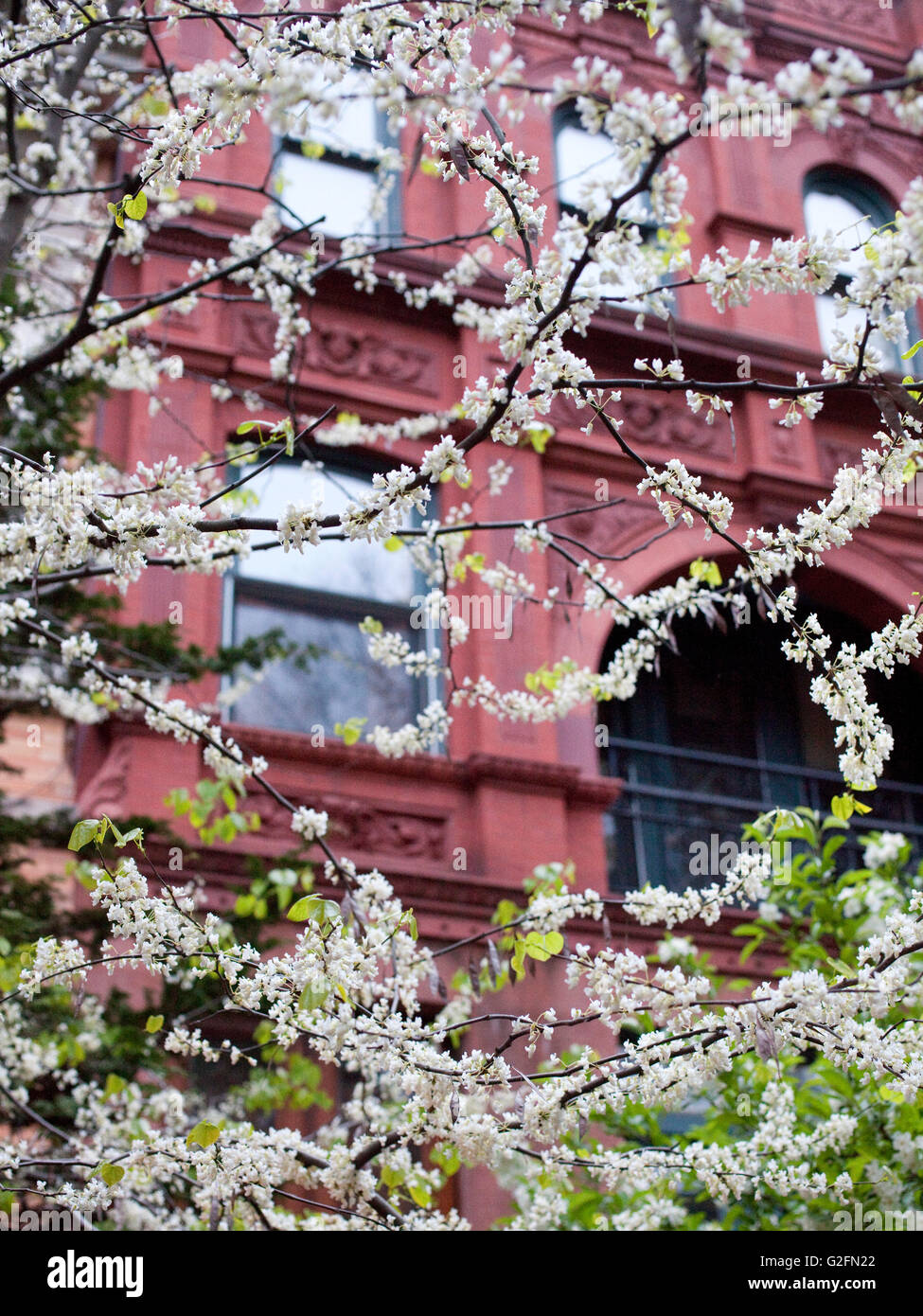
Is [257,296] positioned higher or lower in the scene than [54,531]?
higher

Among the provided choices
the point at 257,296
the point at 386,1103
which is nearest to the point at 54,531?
the point at 257,296

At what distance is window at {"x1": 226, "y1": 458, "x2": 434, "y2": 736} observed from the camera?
33.9 feet

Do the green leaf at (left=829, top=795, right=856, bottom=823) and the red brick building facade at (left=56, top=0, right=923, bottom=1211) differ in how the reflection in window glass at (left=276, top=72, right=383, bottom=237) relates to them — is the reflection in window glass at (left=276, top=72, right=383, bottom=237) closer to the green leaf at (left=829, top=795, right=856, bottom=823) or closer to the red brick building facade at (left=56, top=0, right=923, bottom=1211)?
the red brick building facade at (left=56, top=0, right=923, bottom=1211)

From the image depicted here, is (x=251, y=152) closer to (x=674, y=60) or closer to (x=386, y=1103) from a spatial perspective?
(x=386, y=1103)

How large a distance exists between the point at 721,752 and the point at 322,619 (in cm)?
369

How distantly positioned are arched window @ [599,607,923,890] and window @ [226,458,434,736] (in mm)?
1955

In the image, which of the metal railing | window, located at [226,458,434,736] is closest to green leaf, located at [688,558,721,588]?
window, located at [226,458,434,736]

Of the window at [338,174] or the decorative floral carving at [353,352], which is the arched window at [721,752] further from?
the window at [338,174]

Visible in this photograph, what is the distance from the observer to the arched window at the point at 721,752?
1116 centimetres

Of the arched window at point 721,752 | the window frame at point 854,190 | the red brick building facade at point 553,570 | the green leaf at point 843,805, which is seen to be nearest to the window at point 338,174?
the red brick building facade at point 553,570

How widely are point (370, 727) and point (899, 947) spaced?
6.58 m

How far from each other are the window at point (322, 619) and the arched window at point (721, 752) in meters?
1.96
